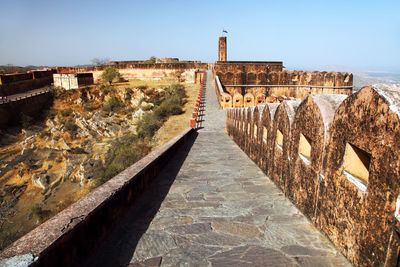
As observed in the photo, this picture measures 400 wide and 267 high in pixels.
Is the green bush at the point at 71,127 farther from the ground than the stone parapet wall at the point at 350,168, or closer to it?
closer to it

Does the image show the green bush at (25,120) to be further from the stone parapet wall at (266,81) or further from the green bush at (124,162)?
the stone parapet wall at (266,81)

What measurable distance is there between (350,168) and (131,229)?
7.21 ft

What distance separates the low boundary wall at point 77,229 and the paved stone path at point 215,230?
14 cm

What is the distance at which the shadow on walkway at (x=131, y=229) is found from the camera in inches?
96.0

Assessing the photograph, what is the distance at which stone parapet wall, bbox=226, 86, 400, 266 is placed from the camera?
1.74 metres

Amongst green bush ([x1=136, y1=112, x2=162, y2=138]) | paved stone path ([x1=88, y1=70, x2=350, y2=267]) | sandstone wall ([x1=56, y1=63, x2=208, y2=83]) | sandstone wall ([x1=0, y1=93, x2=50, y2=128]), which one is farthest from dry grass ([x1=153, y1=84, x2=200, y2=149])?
sandstone wall ([x1=0, y1=93, x2=50, y2=128])

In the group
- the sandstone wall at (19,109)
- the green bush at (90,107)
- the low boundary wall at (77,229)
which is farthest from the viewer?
the green bush at (90,107)

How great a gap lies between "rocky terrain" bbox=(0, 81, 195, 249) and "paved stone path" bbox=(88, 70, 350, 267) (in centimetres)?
691

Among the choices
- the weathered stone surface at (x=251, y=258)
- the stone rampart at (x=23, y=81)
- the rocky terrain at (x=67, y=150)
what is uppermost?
the stone rampart at (x=23, y=81)

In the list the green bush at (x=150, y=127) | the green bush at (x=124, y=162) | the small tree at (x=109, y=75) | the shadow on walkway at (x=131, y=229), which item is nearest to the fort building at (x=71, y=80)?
the small tree at (x=109, y=75)

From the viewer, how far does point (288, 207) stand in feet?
11.3

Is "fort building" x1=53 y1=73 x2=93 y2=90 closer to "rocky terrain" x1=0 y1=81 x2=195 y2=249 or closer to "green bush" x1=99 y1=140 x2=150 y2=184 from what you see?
"rocky terrain" x1=0 y1=81 x2=195 y2=249

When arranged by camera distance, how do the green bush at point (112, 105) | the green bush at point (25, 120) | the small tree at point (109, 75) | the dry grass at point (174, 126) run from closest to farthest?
the dry grass at point (174, 126), the green bush at point (25, 120), the green bush at point (112, 105), the small tree at point (109, 75)

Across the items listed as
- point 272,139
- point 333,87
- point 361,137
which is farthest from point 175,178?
point 333,87
